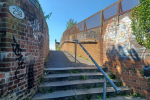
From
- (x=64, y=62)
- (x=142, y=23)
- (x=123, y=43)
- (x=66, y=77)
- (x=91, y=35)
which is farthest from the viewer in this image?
(x=91, y=35)

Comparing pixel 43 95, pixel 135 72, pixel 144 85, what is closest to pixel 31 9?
pixel 43 95

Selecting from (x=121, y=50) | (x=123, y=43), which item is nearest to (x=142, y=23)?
(x=123, y=43)

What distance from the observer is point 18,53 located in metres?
1.79

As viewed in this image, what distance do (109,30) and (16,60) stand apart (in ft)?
11.0

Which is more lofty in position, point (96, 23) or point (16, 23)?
point (96, 23)

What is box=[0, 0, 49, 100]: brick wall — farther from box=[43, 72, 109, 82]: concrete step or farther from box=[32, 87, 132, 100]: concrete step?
box=[43, 72, 109, 82]: concrete step

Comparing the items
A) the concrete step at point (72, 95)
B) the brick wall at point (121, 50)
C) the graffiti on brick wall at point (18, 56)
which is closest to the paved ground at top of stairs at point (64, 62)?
the brick wall at point (121, 50)

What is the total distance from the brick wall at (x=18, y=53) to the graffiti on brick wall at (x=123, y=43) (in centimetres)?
270

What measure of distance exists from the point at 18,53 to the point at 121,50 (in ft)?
9.98

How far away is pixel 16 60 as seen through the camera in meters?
1.75

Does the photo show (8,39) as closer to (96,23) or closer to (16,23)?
(16,23)

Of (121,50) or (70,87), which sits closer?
(70,87)

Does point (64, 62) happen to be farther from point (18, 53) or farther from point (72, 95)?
point (18, 53)

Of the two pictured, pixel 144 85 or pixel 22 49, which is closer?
pixel 22 49
